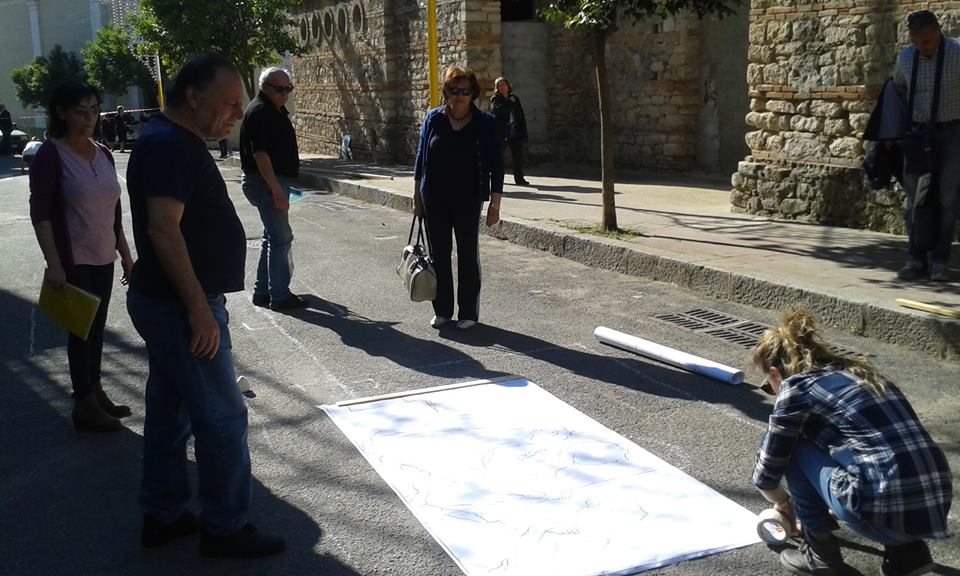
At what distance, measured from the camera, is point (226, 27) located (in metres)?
25.6

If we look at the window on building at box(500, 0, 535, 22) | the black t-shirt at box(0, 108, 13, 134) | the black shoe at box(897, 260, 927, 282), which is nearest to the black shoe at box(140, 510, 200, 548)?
the black shoe at box(897, 260, 927, 282)

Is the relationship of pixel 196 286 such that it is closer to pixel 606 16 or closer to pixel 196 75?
pixel 196 75

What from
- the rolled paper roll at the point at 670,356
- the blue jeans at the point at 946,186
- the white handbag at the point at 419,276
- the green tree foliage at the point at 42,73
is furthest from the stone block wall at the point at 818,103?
the green tree foliage at the point at 42,73

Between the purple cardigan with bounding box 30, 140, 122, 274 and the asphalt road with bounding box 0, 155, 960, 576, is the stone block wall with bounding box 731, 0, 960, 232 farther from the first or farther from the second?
the purple cardigan with bounding box 30, 140, 122, 274

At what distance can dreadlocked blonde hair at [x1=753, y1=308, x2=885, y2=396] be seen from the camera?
3.26 m

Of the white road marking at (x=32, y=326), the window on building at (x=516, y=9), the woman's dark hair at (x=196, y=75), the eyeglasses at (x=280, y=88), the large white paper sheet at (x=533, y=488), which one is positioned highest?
the window on building at (x=516, y=9)

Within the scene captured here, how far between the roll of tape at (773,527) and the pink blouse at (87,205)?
3392 mm

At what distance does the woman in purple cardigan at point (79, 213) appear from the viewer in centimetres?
472

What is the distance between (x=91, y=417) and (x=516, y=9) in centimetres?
1791

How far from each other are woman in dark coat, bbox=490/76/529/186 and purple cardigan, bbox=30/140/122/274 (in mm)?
10770

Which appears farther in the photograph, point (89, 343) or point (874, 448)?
point (89, 343)

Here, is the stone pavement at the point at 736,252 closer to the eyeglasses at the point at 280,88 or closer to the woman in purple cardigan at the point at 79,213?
the eyeglasses at the point at 280,88

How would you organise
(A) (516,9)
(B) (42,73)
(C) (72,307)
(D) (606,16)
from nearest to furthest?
(C) (72,307), (D) (606,16), (A) (516,9), (B) (42,73)

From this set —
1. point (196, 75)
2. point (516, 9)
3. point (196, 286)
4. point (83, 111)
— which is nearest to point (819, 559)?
point (196, 286)
